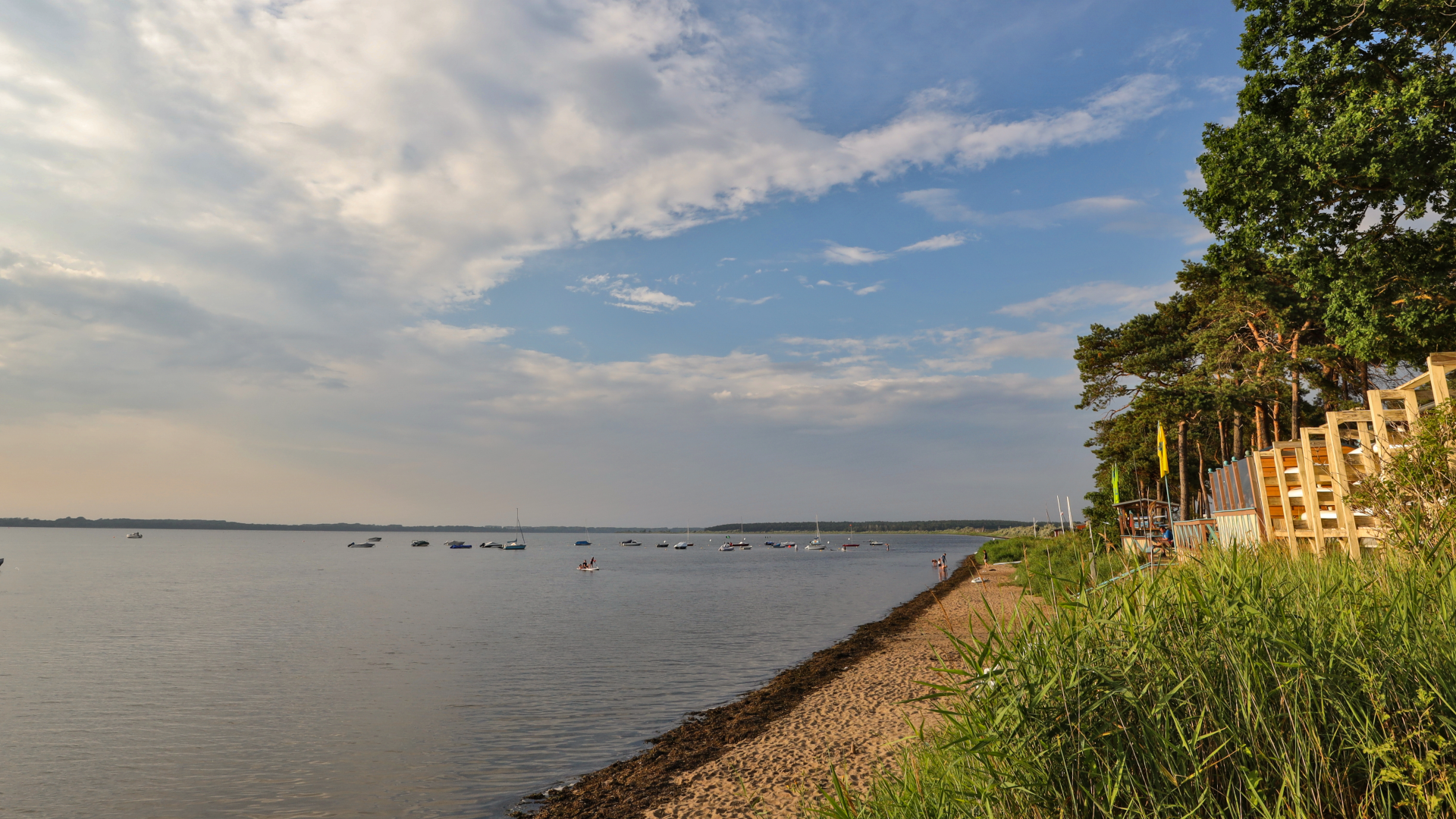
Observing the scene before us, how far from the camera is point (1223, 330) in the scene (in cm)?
2611

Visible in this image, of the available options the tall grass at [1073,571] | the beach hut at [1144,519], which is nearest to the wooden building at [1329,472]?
the beach hut at [1144,519]

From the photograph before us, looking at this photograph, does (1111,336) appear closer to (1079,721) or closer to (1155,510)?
(1155,510)

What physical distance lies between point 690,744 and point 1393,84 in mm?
18789

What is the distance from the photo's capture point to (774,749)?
11.9 metres

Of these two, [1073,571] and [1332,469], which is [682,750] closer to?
[1073,571]

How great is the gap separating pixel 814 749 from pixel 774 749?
2.30ft

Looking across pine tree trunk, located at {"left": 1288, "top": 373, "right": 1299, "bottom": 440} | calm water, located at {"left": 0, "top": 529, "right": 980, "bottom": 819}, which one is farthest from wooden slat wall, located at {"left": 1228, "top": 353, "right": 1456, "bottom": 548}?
calm water, located at {"left": 0, "top": 529, "right": 980, "bottom": 819}

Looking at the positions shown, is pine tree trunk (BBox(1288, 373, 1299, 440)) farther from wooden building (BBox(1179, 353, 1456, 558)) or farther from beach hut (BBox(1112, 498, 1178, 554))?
wooden building (BBox(1179, 353, 1456, 558))

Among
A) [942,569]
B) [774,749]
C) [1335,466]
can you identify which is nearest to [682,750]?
[774,749]

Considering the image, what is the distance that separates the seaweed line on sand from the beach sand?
31 centimetres

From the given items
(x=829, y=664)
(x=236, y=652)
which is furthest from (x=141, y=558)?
(x=829, y=664)

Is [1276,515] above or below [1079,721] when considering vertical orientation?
above

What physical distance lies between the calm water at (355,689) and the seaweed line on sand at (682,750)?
2.40 feet

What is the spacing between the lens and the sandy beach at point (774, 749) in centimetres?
949
